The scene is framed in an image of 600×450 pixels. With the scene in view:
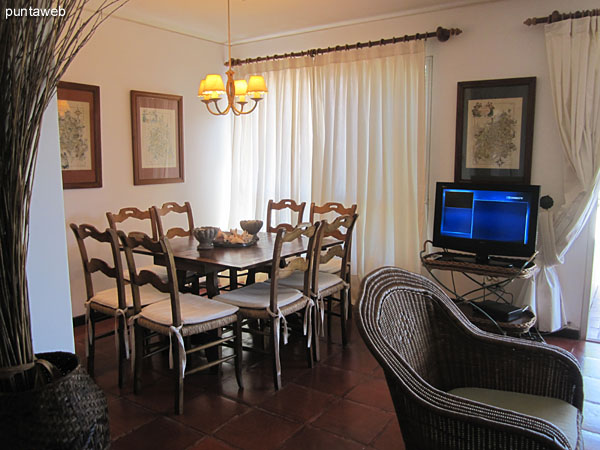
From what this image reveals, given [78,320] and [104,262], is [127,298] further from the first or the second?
[78,320]

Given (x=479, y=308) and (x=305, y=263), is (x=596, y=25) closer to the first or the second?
(x=479, y=308)

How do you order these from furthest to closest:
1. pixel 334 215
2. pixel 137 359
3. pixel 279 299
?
1. pixel 334 215
2. pixel 279 299
3. pixel 137 359

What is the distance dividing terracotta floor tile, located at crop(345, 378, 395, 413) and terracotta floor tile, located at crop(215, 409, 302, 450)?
18.0 inches

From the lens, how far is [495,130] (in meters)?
3.98

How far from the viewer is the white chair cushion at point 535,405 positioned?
68.2 inches

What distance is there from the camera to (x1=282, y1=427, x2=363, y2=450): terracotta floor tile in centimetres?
240

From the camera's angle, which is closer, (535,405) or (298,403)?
(535,405)

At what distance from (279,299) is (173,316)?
27.9 inches

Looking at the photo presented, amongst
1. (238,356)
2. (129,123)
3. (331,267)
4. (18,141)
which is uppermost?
(129,123)

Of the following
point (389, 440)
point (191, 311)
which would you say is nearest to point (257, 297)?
point (191, 311)

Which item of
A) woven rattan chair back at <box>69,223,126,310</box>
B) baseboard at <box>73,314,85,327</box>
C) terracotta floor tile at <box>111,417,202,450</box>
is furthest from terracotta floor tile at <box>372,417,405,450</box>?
baseboard at <box>73,314,85,327</box>

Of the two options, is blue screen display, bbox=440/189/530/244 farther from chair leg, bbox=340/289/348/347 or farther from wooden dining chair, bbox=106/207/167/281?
wooden dining chair, bbox=106/207/167/281

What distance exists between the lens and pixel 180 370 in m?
2.71

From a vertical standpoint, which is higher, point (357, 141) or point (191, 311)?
point (357, 141)
